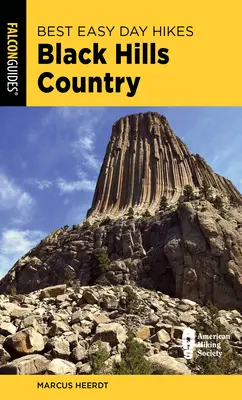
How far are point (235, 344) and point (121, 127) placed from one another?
86530 mm

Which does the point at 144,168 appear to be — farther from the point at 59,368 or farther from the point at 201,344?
the point at 59,368

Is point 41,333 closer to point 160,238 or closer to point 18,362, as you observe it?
point 18,362

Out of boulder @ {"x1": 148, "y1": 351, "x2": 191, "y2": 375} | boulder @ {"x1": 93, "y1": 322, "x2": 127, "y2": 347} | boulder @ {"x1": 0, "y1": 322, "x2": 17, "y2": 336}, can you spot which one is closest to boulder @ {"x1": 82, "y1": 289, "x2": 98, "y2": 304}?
boulder @ {"x1": 93, "y1": 322, "x2": 127, "y2": 347}

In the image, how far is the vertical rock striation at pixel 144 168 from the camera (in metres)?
79.4

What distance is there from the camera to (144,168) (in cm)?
8500

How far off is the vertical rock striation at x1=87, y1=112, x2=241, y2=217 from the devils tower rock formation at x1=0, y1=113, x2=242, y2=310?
0.29m

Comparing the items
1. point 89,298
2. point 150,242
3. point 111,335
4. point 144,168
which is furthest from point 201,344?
point 144,168

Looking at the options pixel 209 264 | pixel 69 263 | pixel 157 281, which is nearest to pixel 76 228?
pixel 69 263

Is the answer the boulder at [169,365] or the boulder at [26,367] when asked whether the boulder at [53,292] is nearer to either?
the boulder at [26,367]

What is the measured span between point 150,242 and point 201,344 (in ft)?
120

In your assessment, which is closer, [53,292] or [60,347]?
[60,347]

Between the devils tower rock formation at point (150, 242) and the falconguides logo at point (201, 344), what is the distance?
70.6ft

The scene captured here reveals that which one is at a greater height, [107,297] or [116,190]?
[116,190]

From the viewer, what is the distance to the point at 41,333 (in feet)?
52.3
